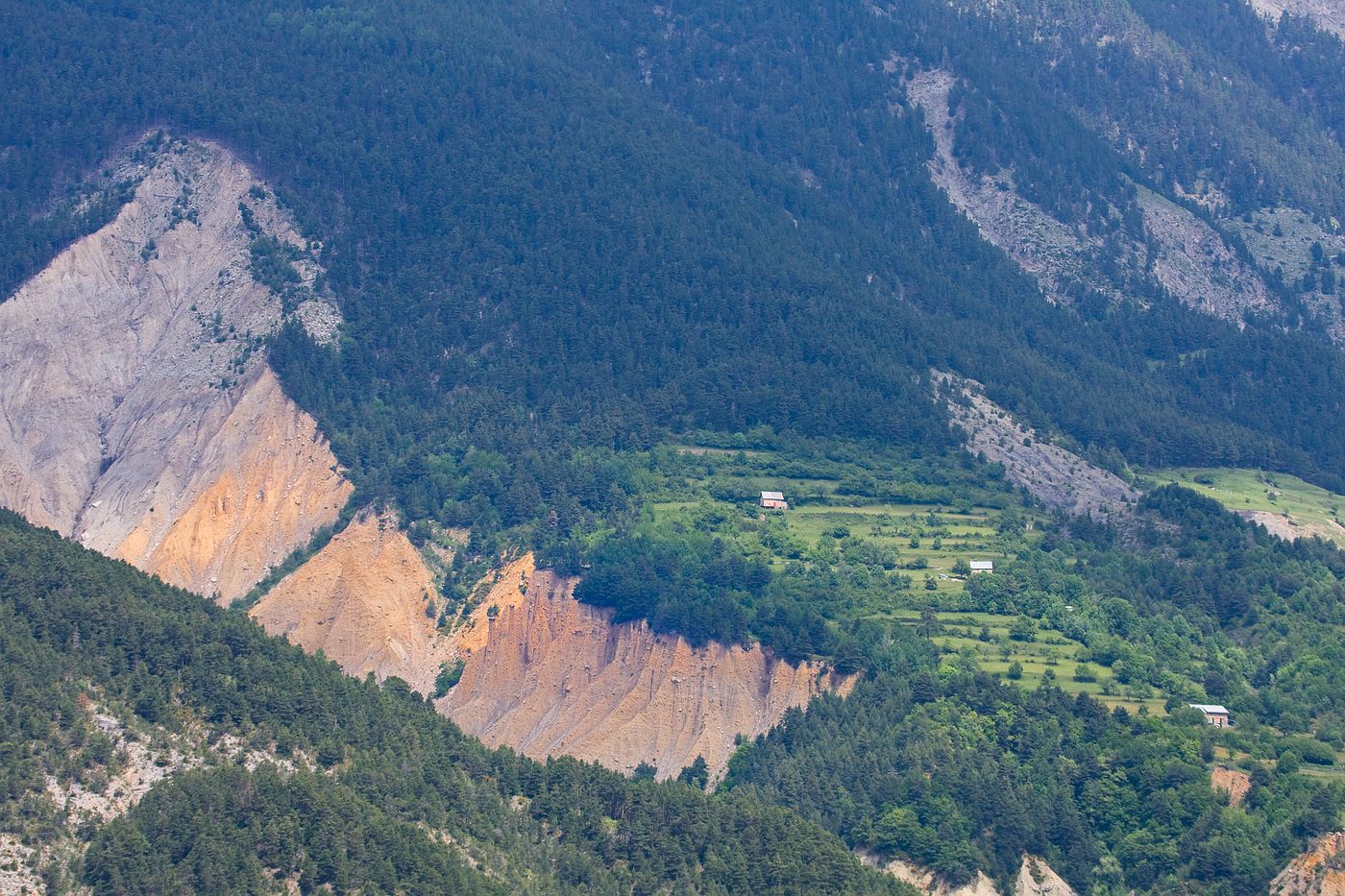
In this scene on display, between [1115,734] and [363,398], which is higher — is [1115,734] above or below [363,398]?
above

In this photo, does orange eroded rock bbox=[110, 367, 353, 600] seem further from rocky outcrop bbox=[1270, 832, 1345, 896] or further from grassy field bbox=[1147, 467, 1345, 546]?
rocky outcrop bbox=[1270, 832, 1345, 896]

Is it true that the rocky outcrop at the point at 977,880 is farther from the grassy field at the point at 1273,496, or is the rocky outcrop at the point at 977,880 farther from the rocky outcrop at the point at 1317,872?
the grassy field at the point at 1273,496

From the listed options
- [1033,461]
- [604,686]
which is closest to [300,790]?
[604,686]

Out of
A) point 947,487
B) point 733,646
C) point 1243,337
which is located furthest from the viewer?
point 1243,337

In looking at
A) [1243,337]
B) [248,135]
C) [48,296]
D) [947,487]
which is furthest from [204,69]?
[1243,337]

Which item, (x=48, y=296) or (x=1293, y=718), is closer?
(x=1293, y=718)

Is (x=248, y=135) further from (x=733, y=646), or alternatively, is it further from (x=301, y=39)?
(x=733, y=646)

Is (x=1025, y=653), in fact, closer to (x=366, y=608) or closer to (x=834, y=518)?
(x=834, y=518)
